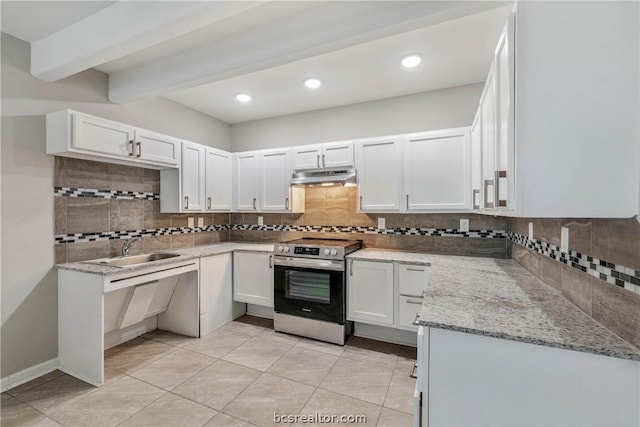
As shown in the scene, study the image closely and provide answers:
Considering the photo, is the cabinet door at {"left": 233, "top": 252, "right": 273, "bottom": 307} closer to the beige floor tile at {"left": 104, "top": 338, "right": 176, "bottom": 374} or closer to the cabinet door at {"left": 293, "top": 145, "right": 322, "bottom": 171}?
the beige floor tile at {"left": 104, "top": 338, "right": 176, "bottom": 374}

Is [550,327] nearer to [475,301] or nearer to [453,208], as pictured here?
[475,301]

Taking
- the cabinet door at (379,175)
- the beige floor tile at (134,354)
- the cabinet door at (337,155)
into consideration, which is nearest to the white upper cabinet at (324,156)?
the cabinet door at (337,155)

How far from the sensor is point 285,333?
313 cm

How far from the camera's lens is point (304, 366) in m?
2.46

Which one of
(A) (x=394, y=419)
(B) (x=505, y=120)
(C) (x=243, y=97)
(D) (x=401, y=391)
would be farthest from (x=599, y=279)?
(C) (x=243, y=97)

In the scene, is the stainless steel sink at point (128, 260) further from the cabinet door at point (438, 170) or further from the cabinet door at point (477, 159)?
the cabinet door at point (477, 159)

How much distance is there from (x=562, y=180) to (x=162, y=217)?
3628 millimetres

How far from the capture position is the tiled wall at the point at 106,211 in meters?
2.45

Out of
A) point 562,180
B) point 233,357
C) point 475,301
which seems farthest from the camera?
point 233,357

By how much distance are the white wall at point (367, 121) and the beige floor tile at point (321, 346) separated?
2.44 metres

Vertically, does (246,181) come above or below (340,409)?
above

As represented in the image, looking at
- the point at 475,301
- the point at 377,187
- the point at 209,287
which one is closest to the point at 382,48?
the point at 377,187

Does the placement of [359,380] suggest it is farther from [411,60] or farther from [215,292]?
[411,60]

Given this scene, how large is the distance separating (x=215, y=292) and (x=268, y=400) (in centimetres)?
155
